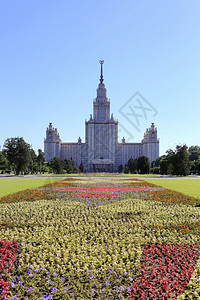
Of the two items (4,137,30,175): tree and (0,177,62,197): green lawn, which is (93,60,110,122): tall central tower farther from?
(0,177,62,197): green lawn

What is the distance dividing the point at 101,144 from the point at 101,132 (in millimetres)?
8260

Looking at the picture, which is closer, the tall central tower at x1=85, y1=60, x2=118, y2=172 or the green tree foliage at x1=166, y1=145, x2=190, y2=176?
the green tree foliage at x1=166, y1=145, x2=190, y2=176

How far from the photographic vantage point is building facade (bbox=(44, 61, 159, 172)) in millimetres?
170125

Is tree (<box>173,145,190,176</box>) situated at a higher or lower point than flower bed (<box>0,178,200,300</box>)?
higher

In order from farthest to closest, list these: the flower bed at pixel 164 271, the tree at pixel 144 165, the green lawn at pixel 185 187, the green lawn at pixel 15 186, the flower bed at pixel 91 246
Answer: the tree at pixel 144 165, the green lawn at pixel 15 186, the green lawn at pixel 185 187, the flower bed at pixel 91 246, the flower bed at pixel 164 271

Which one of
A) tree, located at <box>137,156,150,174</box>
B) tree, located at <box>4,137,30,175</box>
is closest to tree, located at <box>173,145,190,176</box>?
tree, located at <box>137,156,150,174</box>

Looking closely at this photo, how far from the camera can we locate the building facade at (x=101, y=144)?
170 m

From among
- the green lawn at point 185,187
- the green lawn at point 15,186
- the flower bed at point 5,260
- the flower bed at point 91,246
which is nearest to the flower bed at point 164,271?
the flower bed at point 91,246

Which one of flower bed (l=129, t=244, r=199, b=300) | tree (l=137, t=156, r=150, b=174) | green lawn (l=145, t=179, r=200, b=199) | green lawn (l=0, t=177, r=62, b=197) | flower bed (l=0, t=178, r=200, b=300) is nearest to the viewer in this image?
flower bed (l=129, t=244, r=199, b=300)

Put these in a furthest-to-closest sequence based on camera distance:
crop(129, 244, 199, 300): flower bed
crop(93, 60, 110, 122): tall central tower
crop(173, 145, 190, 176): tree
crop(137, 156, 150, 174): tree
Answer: crop(93, 60, 110, 122): tall central tower < crop(137, 156, 150, 174): tree < crop(173, 145, 190, 176): tree < crop(129, 244, 199, 300): flower bed

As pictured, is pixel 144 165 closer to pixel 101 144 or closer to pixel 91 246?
pixel 91 246

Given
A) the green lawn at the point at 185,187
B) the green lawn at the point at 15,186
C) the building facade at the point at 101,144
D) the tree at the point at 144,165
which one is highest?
the building facade at the point at 101,144

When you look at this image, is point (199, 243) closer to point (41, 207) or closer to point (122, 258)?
point (122, 258)

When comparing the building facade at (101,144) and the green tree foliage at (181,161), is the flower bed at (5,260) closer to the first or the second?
the green tree foliage at (181,161)
